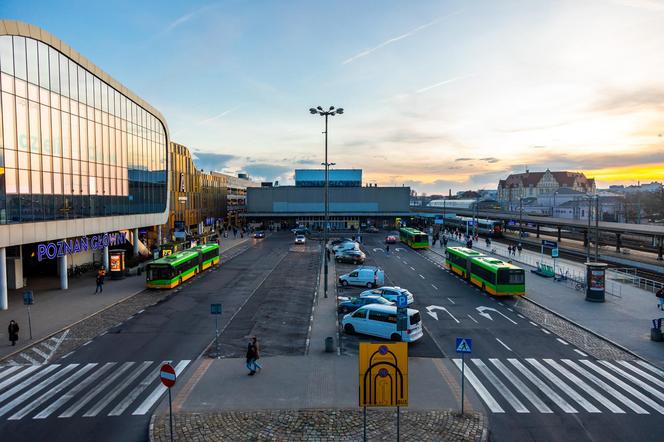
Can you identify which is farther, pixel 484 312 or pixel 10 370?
pixel 484 312

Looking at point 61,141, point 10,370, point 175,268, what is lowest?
point 10,370

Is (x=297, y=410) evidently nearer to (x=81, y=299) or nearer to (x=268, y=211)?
(x=81, y=299)

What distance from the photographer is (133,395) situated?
14.3 metres

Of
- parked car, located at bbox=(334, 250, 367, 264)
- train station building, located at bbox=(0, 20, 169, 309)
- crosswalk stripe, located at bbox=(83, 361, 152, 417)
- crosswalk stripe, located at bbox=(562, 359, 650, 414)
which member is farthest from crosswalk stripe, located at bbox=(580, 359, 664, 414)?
train station building, located at bbox=(0, 20, 169, 309)

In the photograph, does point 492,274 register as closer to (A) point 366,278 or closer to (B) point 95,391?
(A) point 366,278

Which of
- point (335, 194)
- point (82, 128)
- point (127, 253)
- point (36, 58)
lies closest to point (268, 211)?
point (335, 194)

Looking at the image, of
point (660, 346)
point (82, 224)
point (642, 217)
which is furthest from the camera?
point (642, 217)

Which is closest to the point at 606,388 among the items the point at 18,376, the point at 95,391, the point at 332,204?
the point at 95,391

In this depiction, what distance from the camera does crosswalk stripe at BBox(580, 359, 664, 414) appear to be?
13.6m

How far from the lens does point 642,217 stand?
383 feet

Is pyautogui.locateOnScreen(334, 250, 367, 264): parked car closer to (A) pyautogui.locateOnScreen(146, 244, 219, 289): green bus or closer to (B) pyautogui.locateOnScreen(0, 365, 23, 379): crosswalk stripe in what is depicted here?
(A) pyautogui.locateOnScreen(146, 244, 219, 289): green bus

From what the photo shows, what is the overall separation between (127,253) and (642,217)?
433 ft

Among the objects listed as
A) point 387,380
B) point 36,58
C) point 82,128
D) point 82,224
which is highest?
point 36,58

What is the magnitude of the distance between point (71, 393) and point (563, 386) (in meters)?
17.7
